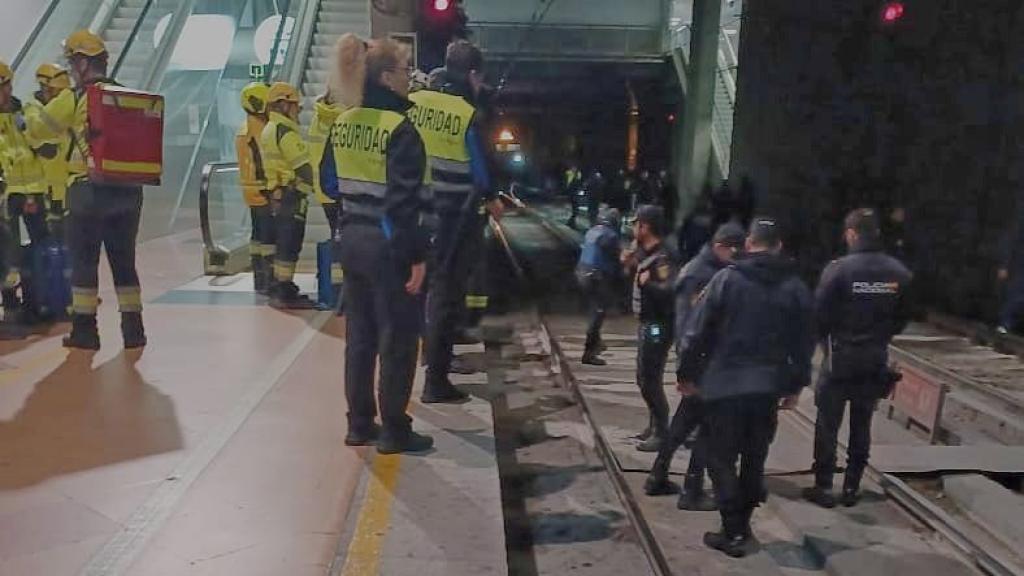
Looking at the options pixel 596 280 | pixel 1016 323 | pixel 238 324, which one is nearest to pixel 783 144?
pixel 1016 323

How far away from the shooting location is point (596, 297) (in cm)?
865

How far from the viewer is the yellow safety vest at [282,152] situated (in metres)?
8.17

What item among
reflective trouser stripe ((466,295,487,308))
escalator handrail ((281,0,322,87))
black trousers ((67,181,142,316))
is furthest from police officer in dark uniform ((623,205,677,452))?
escalator handrail ((281,0,322,87))

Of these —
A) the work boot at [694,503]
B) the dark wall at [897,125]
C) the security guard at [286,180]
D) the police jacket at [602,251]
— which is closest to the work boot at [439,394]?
the work boot at [694,503]

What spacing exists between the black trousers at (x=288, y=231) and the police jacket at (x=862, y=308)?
4.92 m

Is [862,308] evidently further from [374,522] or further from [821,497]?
[374,522]

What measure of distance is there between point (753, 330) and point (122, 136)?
421 centimetres

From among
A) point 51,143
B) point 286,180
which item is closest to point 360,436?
point 51,143

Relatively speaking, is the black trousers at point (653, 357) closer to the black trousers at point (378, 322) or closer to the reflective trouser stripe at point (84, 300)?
the black trousers at point (378, 322)

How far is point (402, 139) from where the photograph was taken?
4133mm

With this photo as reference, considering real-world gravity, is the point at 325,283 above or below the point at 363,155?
below

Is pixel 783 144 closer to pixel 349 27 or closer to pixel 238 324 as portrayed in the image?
pixel 349 27

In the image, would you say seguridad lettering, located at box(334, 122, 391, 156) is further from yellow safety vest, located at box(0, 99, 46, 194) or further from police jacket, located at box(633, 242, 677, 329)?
yellow safety vest, located at box(0, 99, 46, 194)

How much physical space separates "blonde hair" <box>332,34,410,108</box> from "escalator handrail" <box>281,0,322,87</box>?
32.4ft
